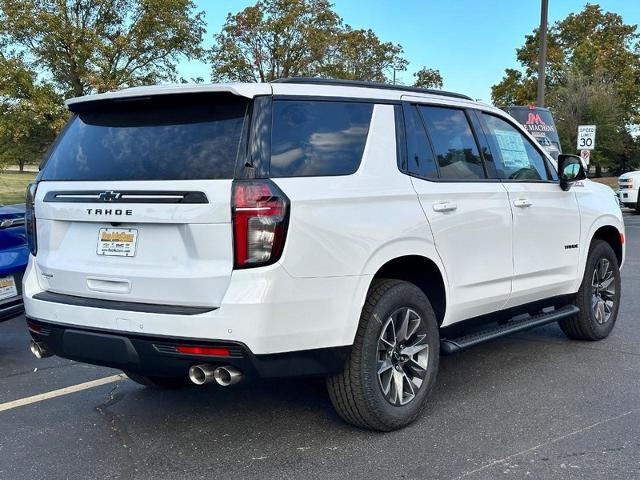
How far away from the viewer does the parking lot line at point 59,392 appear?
4426 millimetres

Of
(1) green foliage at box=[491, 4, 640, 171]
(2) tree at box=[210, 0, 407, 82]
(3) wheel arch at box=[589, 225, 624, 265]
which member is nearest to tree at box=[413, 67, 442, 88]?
(1) green foliage at box=[491, 4, 640, 171]

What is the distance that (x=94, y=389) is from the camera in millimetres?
4699

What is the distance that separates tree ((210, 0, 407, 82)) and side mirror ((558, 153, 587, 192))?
844 inches

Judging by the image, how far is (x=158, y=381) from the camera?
4.54 m

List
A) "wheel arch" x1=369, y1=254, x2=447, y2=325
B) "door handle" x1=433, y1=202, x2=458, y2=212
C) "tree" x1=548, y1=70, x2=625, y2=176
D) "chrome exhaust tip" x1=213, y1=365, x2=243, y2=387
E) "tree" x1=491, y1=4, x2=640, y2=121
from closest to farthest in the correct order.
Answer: "chrome exhaust tip" x1=213, y1=365, x2=243, y2=387, "wheel arch" x1=369, y1=254, x2=447, y2=325, "door handle" x1=433, y1=202, x2=458, y2=212, "tree" x1=548, y1=70, x2=625, y2=176, "tree" x1=491, y1=4, x2=640, y2=121

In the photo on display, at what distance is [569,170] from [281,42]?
2277cm

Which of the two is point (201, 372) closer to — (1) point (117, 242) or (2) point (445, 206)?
(1) point (117, 242)

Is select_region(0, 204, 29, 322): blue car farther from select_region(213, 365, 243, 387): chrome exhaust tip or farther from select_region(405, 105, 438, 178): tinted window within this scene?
select_region(405, 105, 438, 178): tinted window

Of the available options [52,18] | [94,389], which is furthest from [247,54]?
[94,389]

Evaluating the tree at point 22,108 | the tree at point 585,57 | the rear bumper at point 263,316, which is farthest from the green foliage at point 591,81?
the rear bumper at point 263,316

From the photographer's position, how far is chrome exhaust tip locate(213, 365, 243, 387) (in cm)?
327

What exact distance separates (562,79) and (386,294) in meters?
46.7

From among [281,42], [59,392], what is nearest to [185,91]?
[59,392]

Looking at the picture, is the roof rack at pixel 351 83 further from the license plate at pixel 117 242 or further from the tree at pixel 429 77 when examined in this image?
the tree at pixel 429 77
